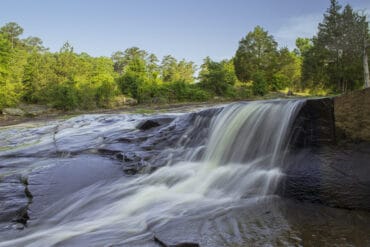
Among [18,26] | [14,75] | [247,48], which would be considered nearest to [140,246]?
[14,75]

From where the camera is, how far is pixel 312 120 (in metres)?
5.07

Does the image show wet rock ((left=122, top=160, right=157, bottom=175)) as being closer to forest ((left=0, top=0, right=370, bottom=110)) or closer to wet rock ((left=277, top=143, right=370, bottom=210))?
wet rock ((left=277, top=143, right=370, bottom=210))

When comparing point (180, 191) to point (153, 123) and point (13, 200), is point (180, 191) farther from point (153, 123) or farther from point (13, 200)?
point (153, 123)

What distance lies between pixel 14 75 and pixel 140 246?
35262 mm

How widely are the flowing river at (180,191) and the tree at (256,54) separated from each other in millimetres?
43965

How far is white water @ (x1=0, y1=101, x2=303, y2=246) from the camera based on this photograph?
12.1 ft

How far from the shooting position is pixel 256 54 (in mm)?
50562

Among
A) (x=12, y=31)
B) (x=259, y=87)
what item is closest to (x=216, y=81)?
(x=259, y=87)

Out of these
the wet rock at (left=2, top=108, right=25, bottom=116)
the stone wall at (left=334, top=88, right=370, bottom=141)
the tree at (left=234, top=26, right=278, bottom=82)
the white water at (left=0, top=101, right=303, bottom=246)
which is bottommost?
the white water at (left=0, top=101, right=303, bottom=246)

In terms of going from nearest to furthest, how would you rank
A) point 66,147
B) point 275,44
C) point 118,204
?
point 118,204 → point 66,147 → point 275,44

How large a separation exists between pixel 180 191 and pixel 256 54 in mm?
48637

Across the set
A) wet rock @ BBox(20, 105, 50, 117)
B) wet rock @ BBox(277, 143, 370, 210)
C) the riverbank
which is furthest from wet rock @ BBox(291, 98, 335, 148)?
wet rock @ BBox(20, 105, 50, 117)

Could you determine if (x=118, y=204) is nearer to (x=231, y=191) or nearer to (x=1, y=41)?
(x=231, y=191)

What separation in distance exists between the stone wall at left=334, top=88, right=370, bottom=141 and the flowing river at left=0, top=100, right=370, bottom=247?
59cm
